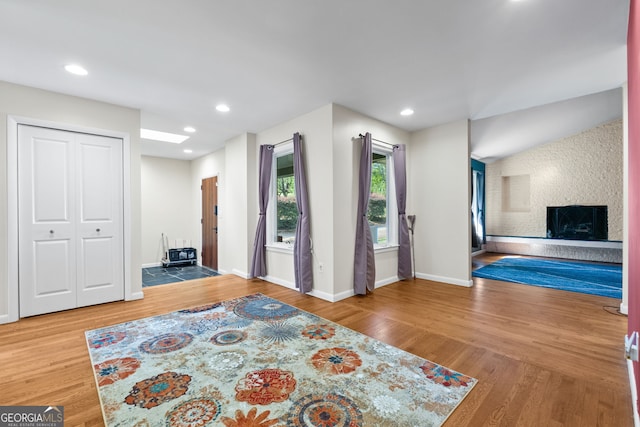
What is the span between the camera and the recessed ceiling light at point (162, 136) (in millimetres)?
4989

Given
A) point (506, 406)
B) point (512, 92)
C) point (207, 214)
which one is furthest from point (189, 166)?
point (506, 406)

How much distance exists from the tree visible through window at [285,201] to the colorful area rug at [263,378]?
2.10 m

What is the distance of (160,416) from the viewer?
1594 mm

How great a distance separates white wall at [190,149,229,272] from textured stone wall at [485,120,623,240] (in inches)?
299

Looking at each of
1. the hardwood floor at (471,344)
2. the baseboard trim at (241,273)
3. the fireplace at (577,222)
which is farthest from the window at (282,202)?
the fireplace at (577,222)

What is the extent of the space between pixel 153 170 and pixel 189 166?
2.73 feet

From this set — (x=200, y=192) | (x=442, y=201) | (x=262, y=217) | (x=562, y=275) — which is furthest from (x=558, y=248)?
(x=200, y=192)

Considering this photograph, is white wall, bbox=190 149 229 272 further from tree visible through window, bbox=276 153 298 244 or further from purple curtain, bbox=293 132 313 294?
purple curtain, bbox=293 132 313 294

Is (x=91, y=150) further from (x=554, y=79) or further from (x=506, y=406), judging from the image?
(x=554, y=79)

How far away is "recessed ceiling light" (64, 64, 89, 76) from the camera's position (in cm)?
272

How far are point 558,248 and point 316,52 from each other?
824cm

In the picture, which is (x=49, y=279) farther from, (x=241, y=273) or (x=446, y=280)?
(x=446, y=280)

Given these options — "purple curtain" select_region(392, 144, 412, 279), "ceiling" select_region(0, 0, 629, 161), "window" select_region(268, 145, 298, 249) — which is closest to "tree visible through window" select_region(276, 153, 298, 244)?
"window" select_region(268, 145, 298, 249)

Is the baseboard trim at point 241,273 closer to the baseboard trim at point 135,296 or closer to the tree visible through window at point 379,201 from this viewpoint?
the baseboard trim at point 135,296
